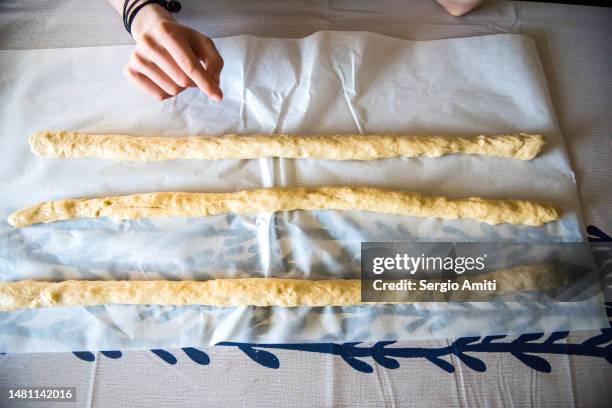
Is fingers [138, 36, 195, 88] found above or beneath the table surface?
above

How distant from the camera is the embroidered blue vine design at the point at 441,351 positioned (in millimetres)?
1377

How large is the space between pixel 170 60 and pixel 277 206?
626mm

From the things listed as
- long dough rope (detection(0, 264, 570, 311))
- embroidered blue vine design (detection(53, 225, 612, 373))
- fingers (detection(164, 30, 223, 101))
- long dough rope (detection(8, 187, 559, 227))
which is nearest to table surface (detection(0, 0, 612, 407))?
embroidered blue vine design (detection(53, 225, 612, 373))

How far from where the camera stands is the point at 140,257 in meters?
1.47

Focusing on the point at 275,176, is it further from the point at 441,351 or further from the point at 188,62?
the point at 441,351

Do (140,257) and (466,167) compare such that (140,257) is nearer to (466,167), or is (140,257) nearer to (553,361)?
(466,167)

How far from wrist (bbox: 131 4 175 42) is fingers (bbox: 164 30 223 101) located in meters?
0.21

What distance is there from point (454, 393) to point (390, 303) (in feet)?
1.22

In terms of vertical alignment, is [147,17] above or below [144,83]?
above

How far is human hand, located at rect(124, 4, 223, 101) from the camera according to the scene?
1307mm

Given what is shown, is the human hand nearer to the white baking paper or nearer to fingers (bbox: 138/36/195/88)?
fingers (bbox: 138/36/195/88)

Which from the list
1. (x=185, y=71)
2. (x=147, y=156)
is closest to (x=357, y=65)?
(x=185, y=71)

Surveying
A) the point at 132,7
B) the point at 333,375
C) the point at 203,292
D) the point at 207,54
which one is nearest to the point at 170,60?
the point at 207,54

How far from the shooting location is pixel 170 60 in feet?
4.38
